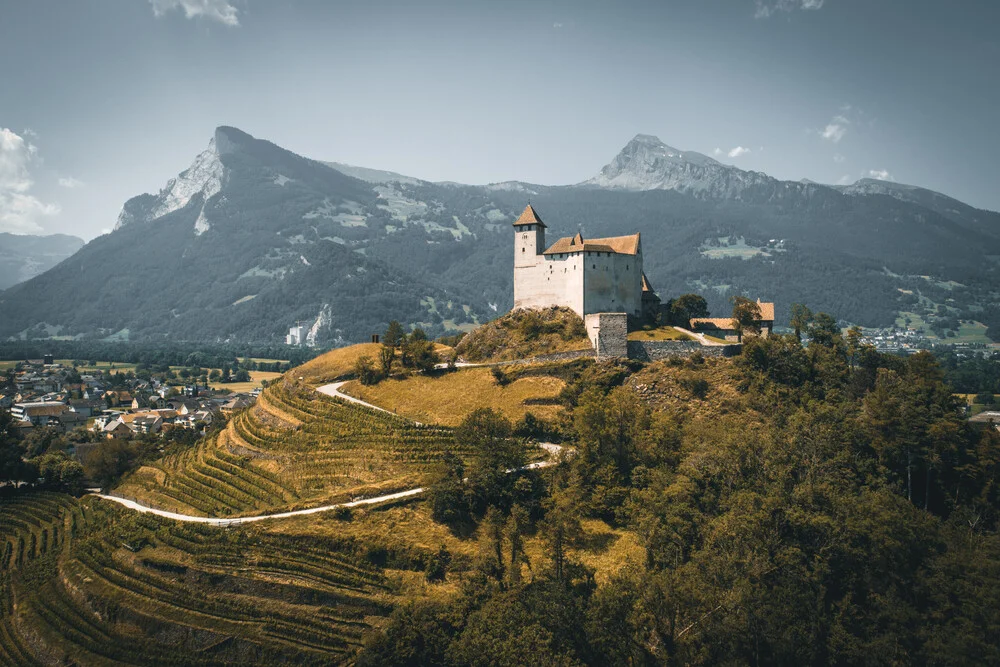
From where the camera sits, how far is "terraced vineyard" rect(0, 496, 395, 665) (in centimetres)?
5188

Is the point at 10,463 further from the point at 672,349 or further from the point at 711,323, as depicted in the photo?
the point at 711,323

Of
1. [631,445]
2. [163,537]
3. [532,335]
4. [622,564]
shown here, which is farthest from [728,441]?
[163,537]

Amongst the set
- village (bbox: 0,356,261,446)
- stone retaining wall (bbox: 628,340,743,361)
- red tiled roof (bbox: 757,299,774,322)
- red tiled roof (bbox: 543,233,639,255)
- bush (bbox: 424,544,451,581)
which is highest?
red tiled roof (bbox: 543,233,639,255)

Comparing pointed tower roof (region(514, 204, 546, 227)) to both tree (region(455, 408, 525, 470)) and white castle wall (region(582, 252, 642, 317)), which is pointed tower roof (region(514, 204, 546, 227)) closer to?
white castle wall (region(582, 252, 642, 317))

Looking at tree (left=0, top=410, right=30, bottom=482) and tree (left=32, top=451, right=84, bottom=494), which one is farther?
tree (left=0, top=410, right=30, bottom=482)

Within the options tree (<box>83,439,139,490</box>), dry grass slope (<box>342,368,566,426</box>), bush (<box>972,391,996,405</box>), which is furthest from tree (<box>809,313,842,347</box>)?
tree (<box>83,439,139,490</box>)

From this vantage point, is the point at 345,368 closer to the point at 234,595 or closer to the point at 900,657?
the point at 234,595

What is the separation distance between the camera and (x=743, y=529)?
5312 cm

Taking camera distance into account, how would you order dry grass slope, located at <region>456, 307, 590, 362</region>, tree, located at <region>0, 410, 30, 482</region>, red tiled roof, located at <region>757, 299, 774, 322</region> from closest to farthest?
tree, located at <region>0, 410, 30, 482</region> < dry grass slope, located at <region>456, 307, 590, 362</region> < red tiled roof, located at <region>757, 299, 774, 322</region>

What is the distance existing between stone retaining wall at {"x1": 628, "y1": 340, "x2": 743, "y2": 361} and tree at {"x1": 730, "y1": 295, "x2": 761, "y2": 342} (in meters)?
7.61

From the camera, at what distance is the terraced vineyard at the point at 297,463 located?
65375mm

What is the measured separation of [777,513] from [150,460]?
221 feet

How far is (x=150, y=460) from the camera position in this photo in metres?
85.3

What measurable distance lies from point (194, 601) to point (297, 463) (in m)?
17.3
